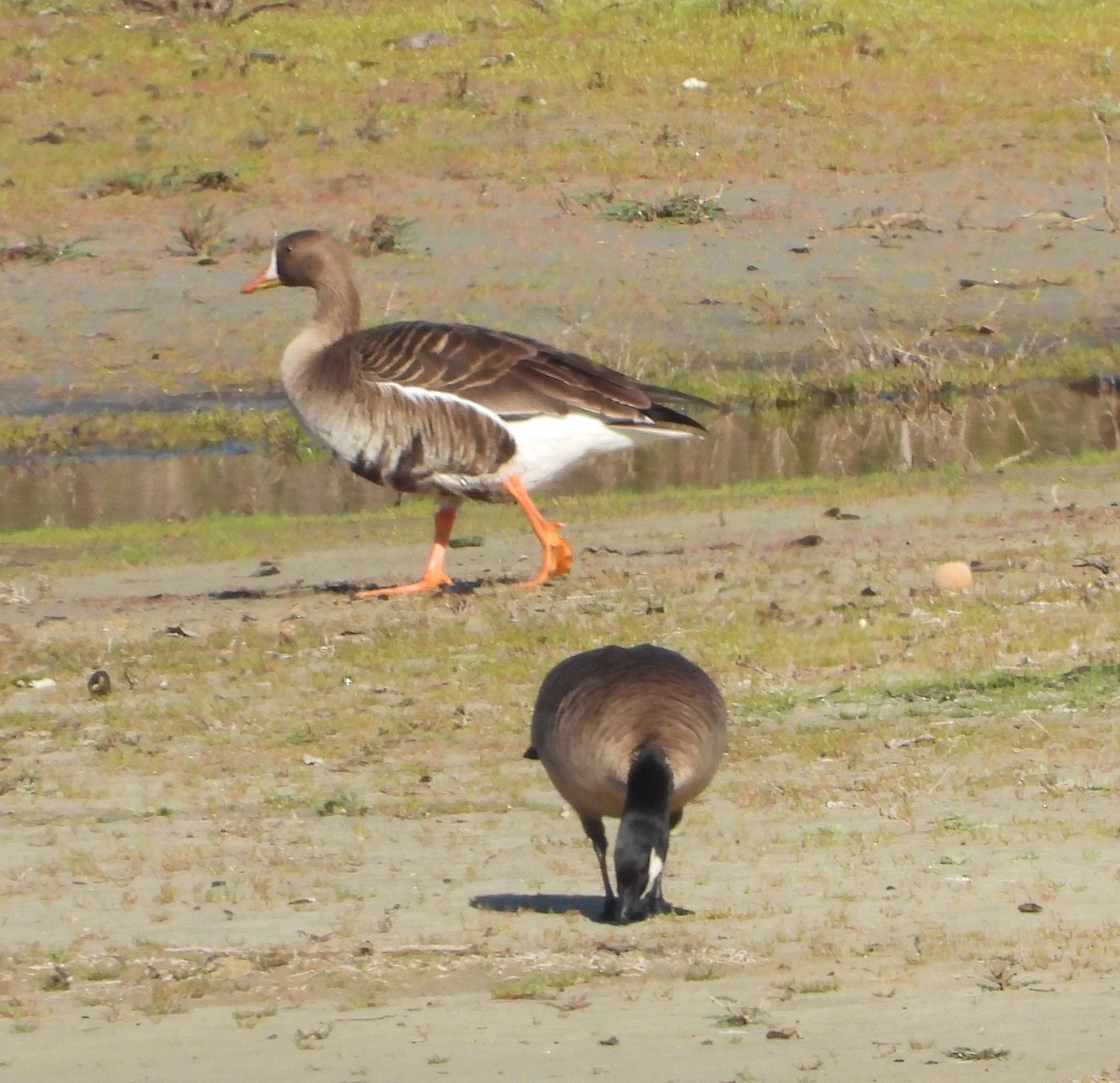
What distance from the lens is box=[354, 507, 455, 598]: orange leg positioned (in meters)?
9.90

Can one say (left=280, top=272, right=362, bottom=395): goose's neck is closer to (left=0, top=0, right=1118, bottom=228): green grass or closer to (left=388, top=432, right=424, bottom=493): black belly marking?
(left=388, top=432, right=424, bottom=493): black belly marking

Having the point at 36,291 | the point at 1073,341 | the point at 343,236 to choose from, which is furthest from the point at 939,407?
the point at 36,291

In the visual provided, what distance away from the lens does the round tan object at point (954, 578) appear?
8.95 m

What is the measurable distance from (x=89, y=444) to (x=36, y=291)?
3045 mm

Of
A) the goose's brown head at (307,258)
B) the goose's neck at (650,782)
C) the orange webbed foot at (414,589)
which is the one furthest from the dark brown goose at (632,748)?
the goose's brown head at (307,258)

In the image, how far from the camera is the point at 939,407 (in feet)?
53.9

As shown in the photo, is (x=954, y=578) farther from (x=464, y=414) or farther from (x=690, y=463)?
(x=690, y=463)

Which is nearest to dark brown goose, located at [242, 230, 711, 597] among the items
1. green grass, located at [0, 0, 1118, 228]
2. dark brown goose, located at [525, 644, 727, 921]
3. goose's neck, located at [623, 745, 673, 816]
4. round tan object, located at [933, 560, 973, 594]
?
round tan object, located at [933, 560, 973, 594]

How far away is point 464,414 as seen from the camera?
10055 millimetres

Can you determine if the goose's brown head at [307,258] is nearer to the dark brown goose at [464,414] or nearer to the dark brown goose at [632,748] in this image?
the dark brown goose at [464,414]

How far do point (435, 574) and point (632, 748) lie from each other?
525 cm

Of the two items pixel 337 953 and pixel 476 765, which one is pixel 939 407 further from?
pixel 337 953

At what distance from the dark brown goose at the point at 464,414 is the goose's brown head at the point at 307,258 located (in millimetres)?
820

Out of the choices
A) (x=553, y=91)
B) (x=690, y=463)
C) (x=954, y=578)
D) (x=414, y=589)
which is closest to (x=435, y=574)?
(x=414, y=589)
